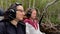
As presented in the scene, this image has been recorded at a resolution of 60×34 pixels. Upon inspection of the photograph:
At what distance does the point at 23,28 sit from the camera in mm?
3113

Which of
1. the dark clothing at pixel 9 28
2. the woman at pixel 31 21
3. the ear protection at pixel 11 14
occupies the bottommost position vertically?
the woman at pixel 31 21

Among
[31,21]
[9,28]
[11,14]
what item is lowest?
[31,21]

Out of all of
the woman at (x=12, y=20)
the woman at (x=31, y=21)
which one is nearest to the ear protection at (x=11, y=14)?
the woman at (x=12, y=20)

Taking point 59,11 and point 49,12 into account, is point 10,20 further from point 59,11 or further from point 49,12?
point 59,11

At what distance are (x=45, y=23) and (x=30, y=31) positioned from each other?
3317 millimetres

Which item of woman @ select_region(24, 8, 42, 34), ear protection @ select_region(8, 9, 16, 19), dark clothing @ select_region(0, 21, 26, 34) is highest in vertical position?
Answer: ear protection @ select_region(8, 9, 16, 19)

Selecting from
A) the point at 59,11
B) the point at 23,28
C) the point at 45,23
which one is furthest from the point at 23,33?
the point at 59,11

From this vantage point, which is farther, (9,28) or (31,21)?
(31,21)

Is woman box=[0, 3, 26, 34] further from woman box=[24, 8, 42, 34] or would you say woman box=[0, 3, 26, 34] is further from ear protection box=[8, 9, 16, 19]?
woman box=[24, 8, 42, 34]

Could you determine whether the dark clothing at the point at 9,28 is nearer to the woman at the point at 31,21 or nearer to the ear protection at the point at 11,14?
the ear protection at the point at 11,14

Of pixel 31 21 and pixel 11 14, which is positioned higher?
pixel 11 14

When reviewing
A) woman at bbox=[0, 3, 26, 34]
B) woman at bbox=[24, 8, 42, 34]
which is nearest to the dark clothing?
woman at bbox=[0, 3, 26, 34]

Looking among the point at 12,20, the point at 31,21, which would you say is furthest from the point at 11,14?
the point at 31,21

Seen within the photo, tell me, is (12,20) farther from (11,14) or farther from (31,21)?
(31,21)
